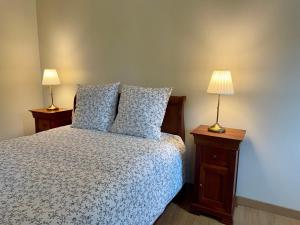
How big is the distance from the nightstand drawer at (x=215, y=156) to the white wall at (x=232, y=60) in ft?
1.32

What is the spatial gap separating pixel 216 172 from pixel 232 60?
41.6 inches

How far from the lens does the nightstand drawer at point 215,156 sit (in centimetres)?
208

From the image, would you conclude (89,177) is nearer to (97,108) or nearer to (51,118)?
(97,108)

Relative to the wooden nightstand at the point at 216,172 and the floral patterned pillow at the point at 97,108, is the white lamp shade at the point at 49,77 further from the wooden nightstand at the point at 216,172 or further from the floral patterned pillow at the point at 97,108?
the wooden nightstand at the point at 216,172

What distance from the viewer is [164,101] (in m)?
2.34

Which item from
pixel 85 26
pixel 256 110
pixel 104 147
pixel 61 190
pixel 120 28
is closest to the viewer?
pixel 61 190

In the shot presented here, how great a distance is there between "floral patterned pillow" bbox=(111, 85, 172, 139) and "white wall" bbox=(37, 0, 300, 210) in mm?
371

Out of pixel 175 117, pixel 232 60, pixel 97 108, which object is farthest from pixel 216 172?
pixel 97 108

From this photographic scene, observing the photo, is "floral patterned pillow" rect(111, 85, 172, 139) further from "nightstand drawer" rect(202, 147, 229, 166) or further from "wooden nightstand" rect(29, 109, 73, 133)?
"wooden nightstand" rect(29, 109, 73, 133)

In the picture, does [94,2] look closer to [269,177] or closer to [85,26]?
[85,26]

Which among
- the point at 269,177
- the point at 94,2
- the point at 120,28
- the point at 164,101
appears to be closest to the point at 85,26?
the point at 94,2

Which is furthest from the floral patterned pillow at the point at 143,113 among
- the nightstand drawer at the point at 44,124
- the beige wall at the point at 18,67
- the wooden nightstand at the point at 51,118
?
the beige wall at the point at 18,67

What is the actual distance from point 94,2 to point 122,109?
1479 millimetres

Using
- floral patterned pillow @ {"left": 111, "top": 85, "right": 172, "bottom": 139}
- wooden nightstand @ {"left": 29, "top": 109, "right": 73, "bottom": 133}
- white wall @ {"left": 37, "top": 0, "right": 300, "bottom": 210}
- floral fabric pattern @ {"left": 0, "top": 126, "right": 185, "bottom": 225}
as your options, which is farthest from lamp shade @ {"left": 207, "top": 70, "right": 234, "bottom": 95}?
wooden nightstand @ {"left": 29, "top": 109, "right": 73, "bottom": 133}
